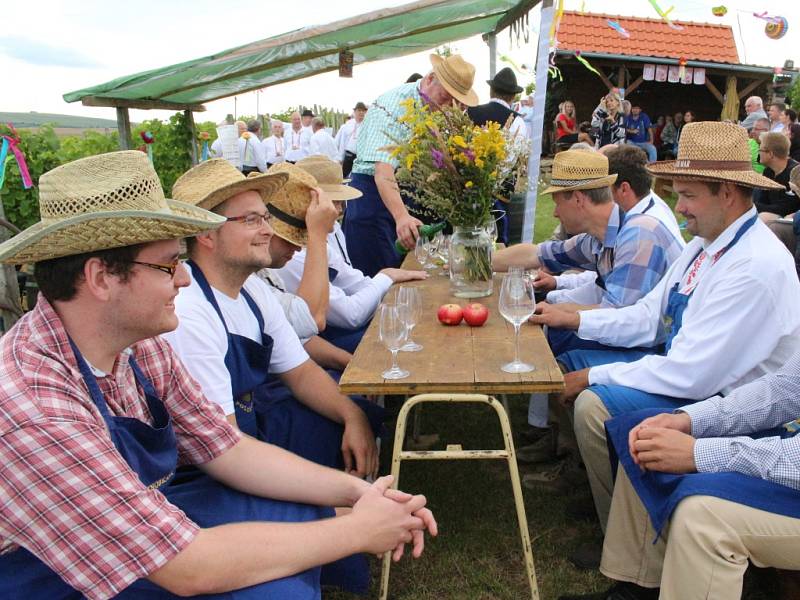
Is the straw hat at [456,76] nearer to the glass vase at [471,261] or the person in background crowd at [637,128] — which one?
the glass vase at [471,261]

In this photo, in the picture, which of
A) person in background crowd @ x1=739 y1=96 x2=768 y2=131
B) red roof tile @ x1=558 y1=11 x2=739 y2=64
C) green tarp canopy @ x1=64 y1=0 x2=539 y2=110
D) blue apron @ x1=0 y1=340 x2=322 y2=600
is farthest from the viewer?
red roof tile @ x1=558 y1=11 x2=739 y2=64

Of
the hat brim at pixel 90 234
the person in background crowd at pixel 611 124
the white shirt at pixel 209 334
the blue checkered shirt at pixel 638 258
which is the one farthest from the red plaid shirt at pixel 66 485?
the person in background crowd at pixel 611 124

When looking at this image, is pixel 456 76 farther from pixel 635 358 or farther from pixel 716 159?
pixel 635 358

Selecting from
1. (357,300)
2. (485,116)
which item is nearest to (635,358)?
(357,300)

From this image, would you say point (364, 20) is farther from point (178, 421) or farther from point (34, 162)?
→ point (178, 421)

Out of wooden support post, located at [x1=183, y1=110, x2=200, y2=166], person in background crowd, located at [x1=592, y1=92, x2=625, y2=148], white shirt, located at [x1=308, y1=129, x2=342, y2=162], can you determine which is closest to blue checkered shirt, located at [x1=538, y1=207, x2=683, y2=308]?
wooden support post, located at [x1=183, y1=110, x2=200, y2=166]

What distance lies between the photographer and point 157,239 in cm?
160

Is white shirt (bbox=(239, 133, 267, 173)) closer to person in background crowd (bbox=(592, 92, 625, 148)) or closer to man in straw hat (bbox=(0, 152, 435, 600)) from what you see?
person in background crowd (bbox=(592, 92, 625, 148))

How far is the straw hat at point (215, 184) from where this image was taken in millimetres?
2470

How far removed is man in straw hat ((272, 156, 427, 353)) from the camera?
370 cm

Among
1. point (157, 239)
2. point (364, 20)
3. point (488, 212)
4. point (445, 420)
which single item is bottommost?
point (445, 420)

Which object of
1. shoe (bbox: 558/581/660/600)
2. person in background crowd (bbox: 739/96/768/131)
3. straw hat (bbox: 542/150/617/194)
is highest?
person in background crowd (bbox: 739/96/768/131)

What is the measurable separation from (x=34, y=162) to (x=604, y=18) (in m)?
16.6

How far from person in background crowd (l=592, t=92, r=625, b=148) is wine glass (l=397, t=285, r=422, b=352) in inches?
490
